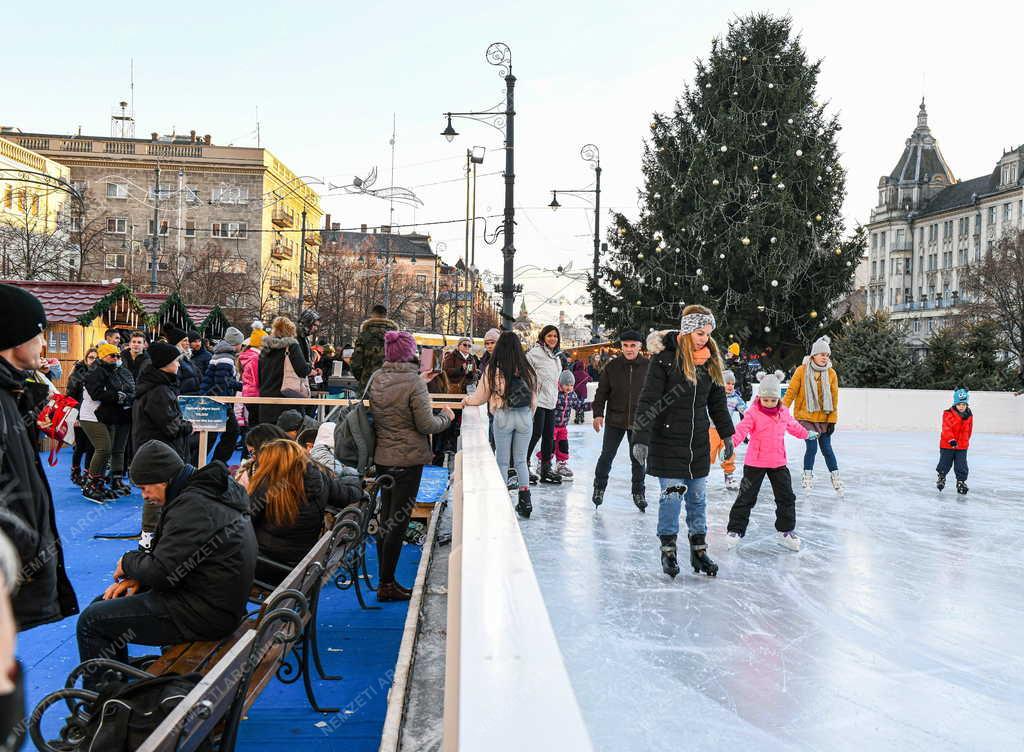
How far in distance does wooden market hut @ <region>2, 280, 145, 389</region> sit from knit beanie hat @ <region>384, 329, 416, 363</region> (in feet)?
Result: 34.7

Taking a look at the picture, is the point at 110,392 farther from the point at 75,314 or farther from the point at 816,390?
the point at 816,390

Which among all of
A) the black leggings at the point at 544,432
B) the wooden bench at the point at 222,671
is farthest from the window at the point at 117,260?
the wooden bench at the point at 222,671

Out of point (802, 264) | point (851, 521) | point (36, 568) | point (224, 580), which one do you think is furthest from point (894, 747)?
point (802, 264)

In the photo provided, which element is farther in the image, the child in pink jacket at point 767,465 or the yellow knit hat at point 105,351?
the yellow knit hat at point 105,351

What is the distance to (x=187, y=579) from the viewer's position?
12.6 feet

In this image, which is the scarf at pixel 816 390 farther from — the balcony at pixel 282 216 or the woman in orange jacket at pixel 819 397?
the balcony at pixel 282 216

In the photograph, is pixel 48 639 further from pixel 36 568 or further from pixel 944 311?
pixel 944 311

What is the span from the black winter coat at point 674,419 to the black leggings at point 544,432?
12.0 ft

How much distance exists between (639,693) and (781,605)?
6.73 feet

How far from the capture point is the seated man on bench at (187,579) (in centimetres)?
378

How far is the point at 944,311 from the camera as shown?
82.1 metres

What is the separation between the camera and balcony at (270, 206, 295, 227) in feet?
204

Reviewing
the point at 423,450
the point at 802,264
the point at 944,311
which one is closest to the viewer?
the point at 423,450

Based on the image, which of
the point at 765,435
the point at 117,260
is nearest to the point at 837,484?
the point at 765,435
